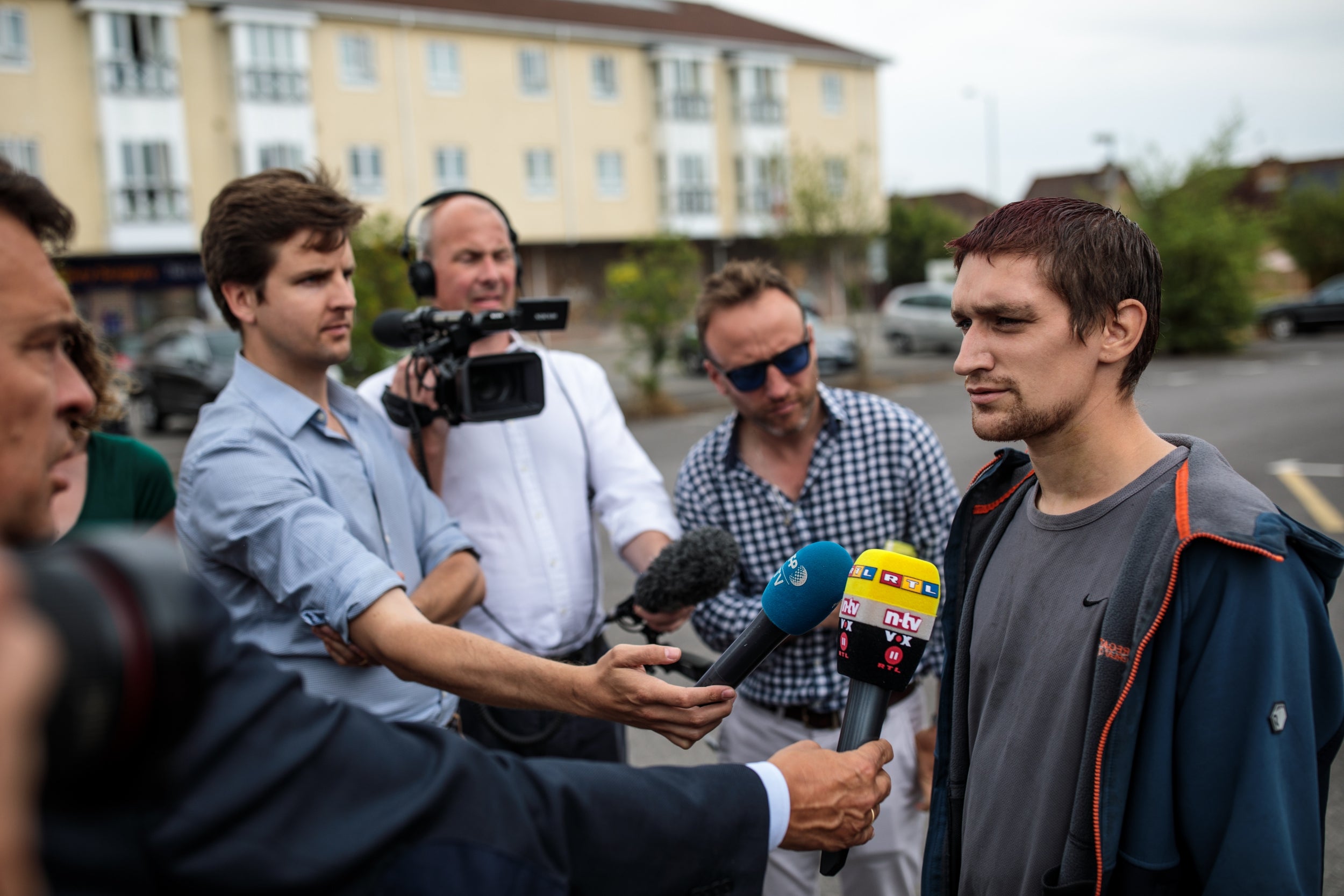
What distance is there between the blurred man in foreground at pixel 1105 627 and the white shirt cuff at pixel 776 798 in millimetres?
482

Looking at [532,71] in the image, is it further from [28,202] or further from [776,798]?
[776,798]

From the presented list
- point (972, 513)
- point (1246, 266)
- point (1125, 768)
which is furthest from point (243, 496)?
point (1246, 266)

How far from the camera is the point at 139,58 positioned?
2645 centimetres

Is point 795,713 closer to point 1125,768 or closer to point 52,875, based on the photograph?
point 1125,768

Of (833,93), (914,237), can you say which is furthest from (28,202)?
(914,237)

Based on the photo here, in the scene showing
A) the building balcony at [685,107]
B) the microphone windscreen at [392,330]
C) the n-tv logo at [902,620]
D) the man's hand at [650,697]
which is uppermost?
the building balcony at [685,107]

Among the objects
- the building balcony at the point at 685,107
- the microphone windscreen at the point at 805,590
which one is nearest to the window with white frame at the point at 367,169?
the building balcony at the point at 685,107

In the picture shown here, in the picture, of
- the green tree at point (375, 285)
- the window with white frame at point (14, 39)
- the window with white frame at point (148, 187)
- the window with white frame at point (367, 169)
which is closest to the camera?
the green tree at point (375, 285)

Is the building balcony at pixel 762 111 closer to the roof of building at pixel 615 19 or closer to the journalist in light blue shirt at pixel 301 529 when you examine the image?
the roof of building at pixel 615 19

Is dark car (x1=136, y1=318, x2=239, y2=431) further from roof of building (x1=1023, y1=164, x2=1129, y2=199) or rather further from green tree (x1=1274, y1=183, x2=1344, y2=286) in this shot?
green tree (x1=1274, y1=183, x2=1344, y2=286)

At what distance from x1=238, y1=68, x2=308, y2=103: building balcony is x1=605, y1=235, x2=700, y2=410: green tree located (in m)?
15.6

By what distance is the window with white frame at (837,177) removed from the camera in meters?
21.5

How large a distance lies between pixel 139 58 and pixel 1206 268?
87.8 ft

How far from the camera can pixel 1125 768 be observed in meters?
1.57
